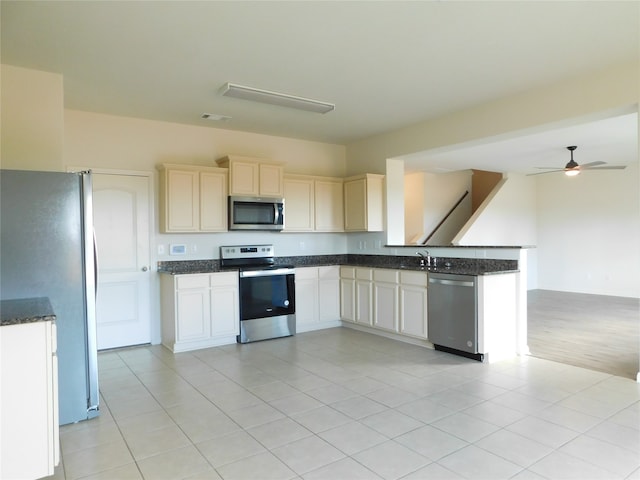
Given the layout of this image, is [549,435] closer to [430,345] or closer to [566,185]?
[430,345]

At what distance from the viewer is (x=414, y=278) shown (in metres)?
4.73

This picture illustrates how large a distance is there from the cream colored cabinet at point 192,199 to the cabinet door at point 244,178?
10cm

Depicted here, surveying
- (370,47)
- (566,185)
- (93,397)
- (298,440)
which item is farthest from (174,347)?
(566,185)

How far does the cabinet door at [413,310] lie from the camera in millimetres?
4629

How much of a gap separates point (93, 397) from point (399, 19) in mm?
3302

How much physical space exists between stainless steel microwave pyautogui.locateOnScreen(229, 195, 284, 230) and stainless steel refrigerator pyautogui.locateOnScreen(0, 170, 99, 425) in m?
2.27

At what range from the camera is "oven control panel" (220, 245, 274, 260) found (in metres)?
5.34

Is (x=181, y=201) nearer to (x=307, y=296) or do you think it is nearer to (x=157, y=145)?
(x=157, y=145)

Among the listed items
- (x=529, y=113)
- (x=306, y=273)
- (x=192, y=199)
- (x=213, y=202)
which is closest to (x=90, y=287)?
(x=192, y=199)

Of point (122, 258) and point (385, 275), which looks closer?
point (122, 258)

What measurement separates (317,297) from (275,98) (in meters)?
2.64

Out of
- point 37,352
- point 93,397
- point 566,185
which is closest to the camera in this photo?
point 37,352

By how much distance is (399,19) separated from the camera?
2.71 metres

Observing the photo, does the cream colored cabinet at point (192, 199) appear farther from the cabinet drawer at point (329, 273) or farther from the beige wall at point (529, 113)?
the beige wall at point (529, 113)
